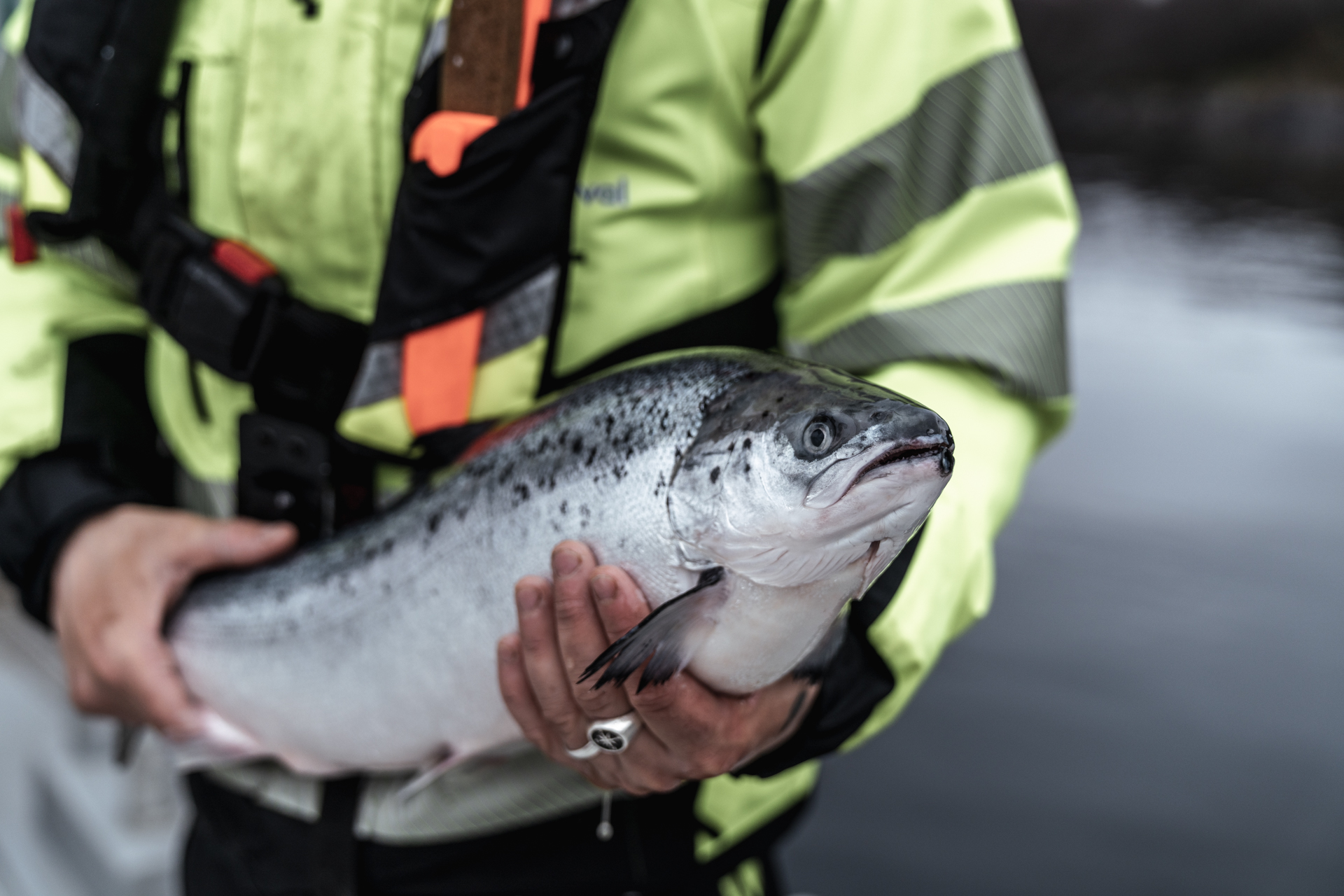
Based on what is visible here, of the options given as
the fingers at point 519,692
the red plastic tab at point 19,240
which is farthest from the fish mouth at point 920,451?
the red plastic tab at point 19,240

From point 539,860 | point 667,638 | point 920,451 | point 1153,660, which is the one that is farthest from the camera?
point 1153,660

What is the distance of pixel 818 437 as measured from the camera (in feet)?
2.30

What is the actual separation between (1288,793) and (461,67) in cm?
421

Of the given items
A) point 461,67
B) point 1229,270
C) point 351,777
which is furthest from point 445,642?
point 1229,270

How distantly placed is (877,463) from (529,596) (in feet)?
1.22

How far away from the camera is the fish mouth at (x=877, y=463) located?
66 cm

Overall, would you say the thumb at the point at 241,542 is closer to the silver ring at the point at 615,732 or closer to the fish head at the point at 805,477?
the silver ring at the point at 615,732

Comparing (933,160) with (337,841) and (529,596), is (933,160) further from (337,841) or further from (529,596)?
(337,841)

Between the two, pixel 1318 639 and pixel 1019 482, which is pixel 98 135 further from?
pixel 1318 639

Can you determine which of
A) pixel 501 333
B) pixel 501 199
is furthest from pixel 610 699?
pixel 501 199

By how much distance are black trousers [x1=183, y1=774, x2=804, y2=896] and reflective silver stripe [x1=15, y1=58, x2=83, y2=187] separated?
3.48ft

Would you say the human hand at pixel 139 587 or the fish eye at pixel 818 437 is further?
the human hand at pixel 139 587

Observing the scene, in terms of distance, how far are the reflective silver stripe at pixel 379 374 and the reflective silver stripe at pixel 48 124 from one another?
Answer: 621 mm

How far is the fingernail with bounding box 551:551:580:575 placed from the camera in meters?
0.82
